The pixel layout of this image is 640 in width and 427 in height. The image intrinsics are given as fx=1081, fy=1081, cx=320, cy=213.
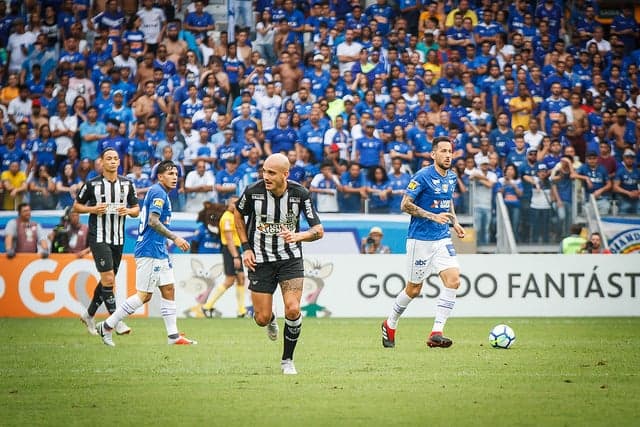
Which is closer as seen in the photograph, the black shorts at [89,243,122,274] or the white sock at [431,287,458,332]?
the white sock at [431,287,458,332]

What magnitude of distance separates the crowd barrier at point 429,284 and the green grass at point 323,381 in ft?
15.6

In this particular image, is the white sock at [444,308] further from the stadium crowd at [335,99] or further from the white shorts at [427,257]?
the stadium crowd at [335,99]

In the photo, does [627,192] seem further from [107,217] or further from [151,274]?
[151,274]

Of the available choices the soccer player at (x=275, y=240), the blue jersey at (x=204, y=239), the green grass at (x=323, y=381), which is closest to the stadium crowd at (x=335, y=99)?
the blue jersey at (x=204, y=239)

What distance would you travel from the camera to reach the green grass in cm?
823

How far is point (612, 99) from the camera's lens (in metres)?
26.9

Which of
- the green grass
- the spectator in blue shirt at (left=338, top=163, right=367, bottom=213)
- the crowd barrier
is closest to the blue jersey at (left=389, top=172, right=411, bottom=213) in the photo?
the spectator in blue shirt at (left=338, top=163, right=367, bottom=213)

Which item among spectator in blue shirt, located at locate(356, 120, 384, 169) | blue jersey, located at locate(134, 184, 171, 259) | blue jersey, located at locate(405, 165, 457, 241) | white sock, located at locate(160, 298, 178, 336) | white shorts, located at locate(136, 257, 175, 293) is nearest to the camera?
blue jersey, located at locate(405, 165, 457, 241)

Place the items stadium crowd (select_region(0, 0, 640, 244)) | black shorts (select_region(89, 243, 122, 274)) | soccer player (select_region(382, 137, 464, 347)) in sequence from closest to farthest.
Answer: soccer player (select_region(382, 137, 464, 347)) → black shorts (select_region(89, 243, 122, 274)) → stadium crowd (select_region(0, 0, 640, 244))

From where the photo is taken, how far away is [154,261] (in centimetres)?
1459

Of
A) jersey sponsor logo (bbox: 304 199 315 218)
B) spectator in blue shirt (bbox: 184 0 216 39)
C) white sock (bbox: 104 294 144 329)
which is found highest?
spectator in blue shirt (bbox: 184 0 216 39)

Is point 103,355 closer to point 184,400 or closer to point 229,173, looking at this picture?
point 184,400

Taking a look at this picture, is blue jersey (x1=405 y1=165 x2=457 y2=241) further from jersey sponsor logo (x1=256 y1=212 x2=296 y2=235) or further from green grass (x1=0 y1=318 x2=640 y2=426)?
jersey sponsor logo (x1=256 y1=212 x2=296 y2=235)

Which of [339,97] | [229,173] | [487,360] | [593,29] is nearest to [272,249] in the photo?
[487,360]
